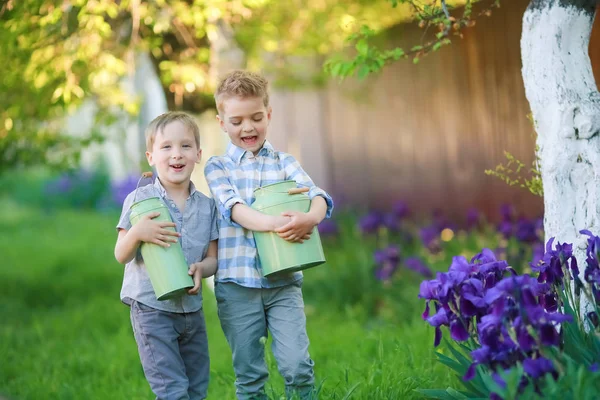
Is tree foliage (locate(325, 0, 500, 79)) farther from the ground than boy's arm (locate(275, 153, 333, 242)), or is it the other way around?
tree foliage (locate(325, 0, 500, 79))

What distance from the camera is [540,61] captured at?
318 centimetres

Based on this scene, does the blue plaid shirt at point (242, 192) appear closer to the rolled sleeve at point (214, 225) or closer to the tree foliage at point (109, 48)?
the rolled sleeve at point (214, 225)

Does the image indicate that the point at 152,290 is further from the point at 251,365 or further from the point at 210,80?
the point at 210,80

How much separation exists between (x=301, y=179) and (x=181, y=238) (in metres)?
0.53

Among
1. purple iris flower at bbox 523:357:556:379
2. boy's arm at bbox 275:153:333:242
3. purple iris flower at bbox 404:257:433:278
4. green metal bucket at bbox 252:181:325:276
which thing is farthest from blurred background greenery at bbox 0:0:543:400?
purple iris flower at bbox 523:357:556:379

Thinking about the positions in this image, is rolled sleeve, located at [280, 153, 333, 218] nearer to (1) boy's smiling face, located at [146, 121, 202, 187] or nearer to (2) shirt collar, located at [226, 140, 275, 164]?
(2) shirt collar, located at [226, 140, 275, 164]

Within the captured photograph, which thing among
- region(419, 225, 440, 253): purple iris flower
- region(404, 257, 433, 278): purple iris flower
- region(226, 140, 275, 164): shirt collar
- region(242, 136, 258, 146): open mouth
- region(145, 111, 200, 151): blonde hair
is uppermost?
region(145, 111, 200, 151): blonde hair

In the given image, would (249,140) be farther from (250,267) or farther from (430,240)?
(430,240)

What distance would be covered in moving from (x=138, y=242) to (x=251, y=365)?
0.69 m

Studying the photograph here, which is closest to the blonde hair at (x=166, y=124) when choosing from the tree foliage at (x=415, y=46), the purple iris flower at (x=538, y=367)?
the tree foliage at (x=415, y=46)

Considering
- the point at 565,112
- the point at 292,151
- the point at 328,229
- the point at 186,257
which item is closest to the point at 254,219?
the point at 186,257

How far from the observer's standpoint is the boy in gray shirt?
9.63 ft

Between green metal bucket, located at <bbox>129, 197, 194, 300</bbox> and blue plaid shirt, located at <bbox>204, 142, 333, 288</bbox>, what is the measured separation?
23 cm

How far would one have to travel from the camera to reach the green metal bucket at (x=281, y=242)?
9.43ft
